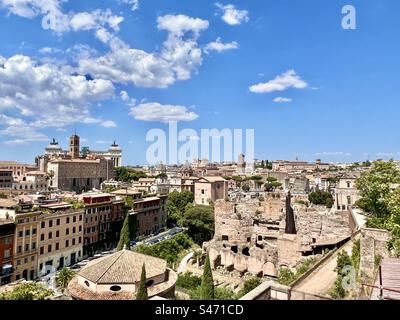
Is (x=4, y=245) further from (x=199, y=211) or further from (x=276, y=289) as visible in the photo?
(x=276, y=289)

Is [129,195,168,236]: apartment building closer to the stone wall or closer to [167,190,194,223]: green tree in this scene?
[167,190,194,223]: green tree

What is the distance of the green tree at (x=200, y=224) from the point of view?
38.7 metres

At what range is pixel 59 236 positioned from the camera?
29.9 metres

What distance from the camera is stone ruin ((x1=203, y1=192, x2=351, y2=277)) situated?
24.8m

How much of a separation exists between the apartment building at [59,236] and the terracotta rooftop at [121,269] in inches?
520

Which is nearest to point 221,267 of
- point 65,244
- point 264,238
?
point 264,238

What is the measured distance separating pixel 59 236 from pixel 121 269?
16.1 meters

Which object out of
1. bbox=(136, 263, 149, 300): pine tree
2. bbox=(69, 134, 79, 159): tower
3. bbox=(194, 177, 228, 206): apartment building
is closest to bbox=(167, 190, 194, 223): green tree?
bbox=(194, 177, 228, 206): apartment building

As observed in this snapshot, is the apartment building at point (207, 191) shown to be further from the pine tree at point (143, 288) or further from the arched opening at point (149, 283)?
the pine tree at point (143, 288)

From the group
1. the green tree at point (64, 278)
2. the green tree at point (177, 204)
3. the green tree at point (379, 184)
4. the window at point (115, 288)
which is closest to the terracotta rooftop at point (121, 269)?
the window at point (115, 288)

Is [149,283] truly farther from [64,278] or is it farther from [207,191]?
[207,191]

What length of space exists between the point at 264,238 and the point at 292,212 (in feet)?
12.0

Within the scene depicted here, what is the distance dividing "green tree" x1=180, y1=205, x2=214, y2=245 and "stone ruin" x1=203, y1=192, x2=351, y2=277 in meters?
4.10
